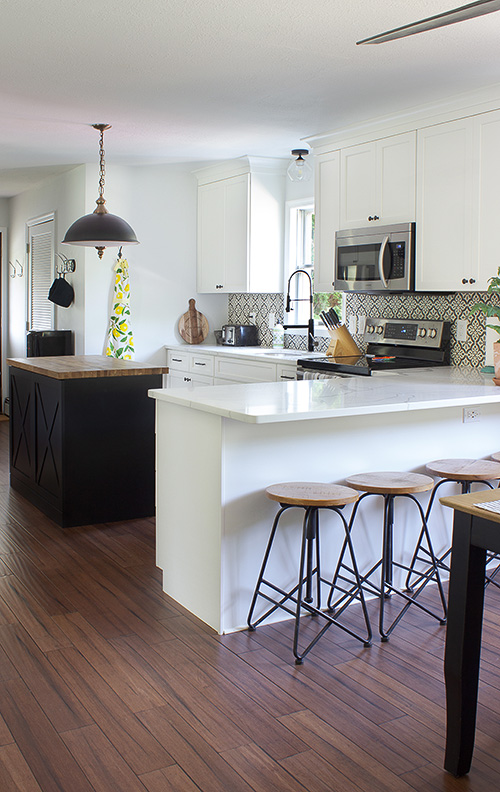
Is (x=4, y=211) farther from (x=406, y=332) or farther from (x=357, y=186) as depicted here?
(x=406, y=332)

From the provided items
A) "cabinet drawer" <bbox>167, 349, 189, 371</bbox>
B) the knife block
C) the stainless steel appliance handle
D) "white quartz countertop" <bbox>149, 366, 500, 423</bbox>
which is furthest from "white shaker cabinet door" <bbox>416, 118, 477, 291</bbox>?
"cabinet drawer" <bbox>167, 349, 189, 371</bbox>

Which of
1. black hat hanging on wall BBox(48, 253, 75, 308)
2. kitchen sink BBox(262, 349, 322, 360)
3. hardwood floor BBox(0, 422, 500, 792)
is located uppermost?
black hat hanging on wall BBox(48, 253, 75, 308)

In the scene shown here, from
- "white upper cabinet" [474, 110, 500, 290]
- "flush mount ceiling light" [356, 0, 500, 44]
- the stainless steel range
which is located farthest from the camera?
the stainless steel range

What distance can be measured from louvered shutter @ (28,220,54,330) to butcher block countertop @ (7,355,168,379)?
2.48 meters

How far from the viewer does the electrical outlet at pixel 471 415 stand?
135 inches

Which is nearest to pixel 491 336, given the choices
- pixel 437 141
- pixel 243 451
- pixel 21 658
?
pixel 437 141

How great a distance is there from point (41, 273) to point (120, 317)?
1738mm

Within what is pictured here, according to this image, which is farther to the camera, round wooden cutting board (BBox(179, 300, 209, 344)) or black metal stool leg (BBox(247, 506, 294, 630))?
round wooden cutting board (BBox(179, 300, 209, 344))

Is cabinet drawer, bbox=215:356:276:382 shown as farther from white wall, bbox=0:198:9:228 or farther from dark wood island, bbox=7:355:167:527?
white wall, bbox=0:198:9:228

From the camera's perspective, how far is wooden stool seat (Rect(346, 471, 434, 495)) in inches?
110

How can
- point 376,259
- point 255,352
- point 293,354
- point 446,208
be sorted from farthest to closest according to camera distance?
point 255,352 < point 293,354 < point 376,259 < point 446,208

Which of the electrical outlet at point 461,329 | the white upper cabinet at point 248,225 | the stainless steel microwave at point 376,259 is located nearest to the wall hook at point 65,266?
the white upper cabinet at point 248,225

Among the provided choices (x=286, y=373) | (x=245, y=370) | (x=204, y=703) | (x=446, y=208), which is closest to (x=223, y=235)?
(x=245, y=370)

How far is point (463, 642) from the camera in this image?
1957mm
